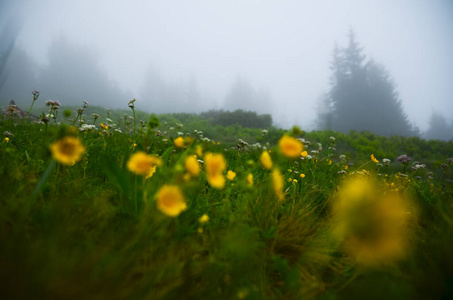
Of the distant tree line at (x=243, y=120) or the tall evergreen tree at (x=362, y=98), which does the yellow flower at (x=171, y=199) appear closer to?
the distant tree line at (x=243, y=120)

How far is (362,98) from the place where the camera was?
33.4 metres

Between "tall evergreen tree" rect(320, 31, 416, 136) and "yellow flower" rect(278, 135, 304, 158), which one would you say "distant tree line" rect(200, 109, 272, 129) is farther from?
"tall evergreen tree" rect(320, 31, 416, 136)

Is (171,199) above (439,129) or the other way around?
the other way around

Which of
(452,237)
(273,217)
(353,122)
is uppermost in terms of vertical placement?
(353,122)

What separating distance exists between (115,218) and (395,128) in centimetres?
4114

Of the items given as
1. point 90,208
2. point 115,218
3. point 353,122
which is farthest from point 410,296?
point 353,122

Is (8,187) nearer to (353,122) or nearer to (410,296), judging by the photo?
(410,296)

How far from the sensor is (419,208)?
1584mm

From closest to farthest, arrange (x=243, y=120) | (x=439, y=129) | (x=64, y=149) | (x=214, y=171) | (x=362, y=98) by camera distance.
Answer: (x=64, y=149) < (x=214, y=171) < (x=243, y=120) < (x=362, y=98) < (x=439, y=129)

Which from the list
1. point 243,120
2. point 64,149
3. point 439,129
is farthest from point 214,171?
point 439,129

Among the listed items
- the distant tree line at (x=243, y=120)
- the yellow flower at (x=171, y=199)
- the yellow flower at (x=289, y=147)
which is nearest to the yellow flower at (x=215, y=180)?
the yellow flower at (x=171, y=199)

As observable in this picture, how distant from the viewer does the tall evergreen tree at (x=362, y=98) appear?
3186 cm

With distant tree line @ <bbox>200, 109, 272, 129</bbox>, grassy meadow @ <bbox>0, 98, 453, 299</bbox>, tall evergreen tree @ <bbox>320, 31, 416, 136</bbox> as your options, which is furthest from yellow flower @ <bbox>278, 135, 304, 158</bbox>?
tall evergreen tree @ <bbox>320, 31, 416, 136</bbox>

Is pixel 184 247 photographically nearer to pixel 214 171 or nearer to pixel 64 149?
pixel 214 171
